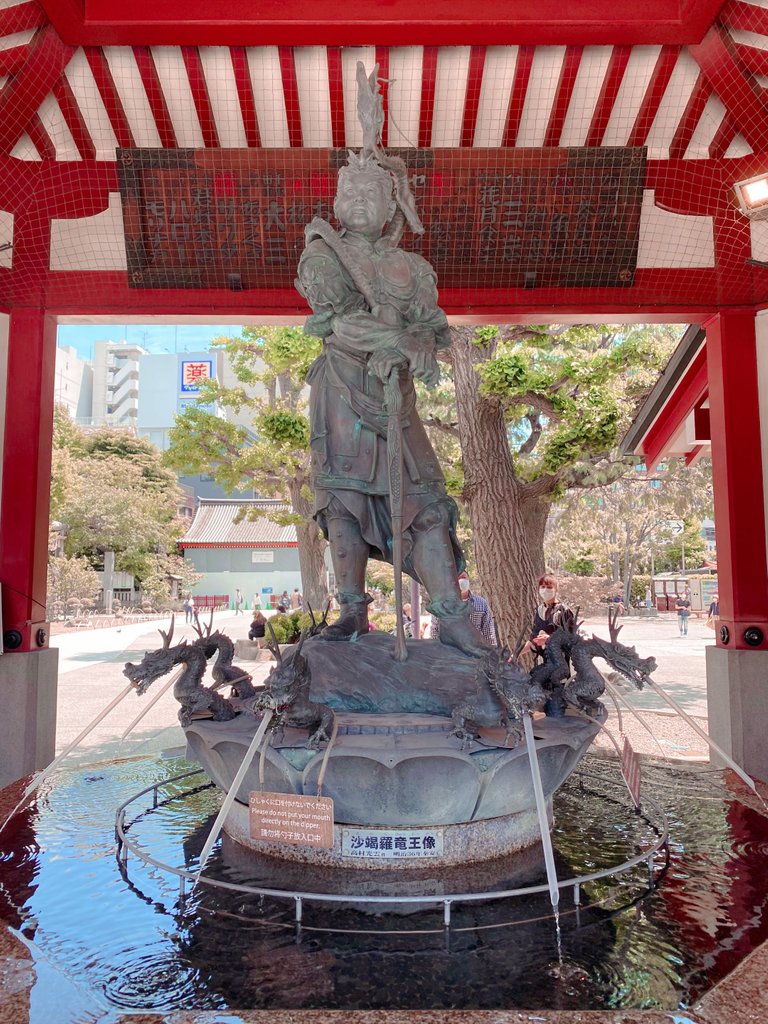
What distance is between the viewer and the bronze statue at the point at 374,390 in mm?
4082

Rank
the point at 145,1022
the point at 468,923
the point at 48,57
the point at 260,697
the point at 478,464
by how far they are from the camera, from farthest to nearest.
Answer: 1. the point at 478,464
2. the point at 48,57
3. the point at 260,697
4. the point at 468,923
5. the point at 145,1022

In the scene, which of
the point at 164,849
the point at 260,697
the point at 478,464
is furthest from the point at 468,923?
the point at 478,464

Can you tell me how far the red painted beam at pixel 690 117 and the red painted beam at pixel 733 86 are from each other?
0.59 feet

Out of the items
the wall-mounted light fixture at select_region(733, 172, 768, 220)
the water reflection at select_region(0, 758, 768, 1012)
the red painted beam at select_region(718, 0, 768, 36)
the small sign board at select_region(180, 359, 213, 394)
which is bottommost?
the water reflection at select_region(0, 758, 768, 1012)

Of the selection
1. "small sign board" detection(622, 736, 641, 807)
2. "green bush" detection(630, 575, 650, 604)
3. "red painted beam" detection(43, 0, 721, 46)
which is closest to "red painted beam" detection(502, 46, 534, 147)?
"red painted beam" detection(43, 0, 721, 46)

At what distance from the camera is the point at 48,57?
18.1 ft

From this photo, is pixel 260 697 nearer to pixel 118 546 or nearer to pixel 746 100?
pixel 746 100

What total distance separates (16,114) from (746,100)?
5.45 meters

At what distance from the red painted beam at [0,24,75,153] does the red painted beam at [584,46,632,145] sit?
4042 mm

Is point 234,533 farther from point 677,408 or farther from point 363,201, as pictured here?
point 363,201

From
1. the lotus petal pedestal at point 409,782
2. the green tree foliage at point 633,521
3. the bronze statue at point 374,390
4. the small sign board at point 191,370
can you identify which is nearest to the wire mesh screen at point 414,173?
the bronze statue at point 374,390

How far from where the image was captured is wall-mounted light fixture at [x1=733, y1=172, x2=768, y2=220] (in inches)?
201

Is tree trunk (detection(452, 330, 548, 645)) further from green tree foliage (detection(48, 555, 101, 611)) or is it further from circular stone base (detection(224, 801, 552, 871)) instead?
green tree foliage (detection(48, 555, 101, 611))

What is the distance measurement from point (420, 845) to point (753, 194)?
463 cm
